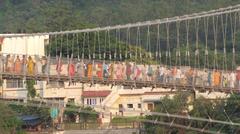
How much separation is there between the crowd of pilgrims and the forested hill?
77.7 feet

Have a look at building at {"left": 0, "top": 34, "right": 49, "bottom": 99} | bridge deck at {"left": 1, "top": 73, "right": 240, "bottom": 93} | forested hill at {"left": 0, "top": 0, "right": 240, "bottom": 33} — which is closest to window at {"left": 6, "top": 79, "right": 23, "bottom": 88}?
building at {"left": 0, "top": 34, "right": 49, "bottom": 99}

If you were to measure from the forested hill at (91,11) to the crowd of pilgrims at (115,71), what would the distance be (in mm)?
23684

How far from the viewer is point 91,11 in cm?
5656

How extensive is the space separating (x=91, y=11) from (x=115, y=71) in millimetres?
38469

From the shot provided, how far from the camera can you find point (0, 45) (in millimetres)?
28906

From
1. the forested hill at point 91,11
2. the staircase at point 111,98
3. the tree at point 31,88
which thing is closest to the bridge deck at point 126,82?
the staircase at point 111,98

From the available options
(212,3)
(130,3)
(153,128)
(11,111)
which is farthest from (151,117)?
(130,3)

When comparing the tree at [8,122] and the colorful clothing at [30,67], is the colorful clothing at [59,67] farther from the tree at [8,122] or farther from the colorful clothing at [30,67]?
the tree at [8,122]

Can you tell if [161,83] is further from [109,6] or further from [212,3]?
[109,6]

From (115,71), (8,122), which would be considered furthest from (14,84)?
(115,71)

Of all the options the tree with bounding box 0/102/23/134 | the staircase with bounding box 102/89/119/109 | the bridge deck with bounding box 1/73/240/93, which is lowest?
the tree with bounding box 0/102/23/134

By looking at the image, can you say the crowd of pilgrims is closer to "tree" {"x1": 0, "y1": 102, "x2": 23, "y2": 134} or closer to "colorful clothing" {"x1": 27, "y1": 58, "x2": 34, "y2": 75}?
"colorful clothing" {"x1": 27, "y1": 58, "x2": 34, "y2": 75}

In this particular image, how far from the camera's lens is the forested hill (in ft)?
154

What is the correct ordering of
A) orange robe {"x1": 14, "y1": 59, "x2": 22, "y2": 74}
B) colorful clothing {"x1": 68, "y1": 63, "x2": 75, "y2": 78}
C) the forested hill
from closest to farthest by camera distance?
1. orange robe {"x1": 14, "y1": 59, "x2": 22, "y2": 74}
2. colorful clothing {"x1": 68, "y1": 63, "x2": 75, "y2": 78}
3. the forested hill
